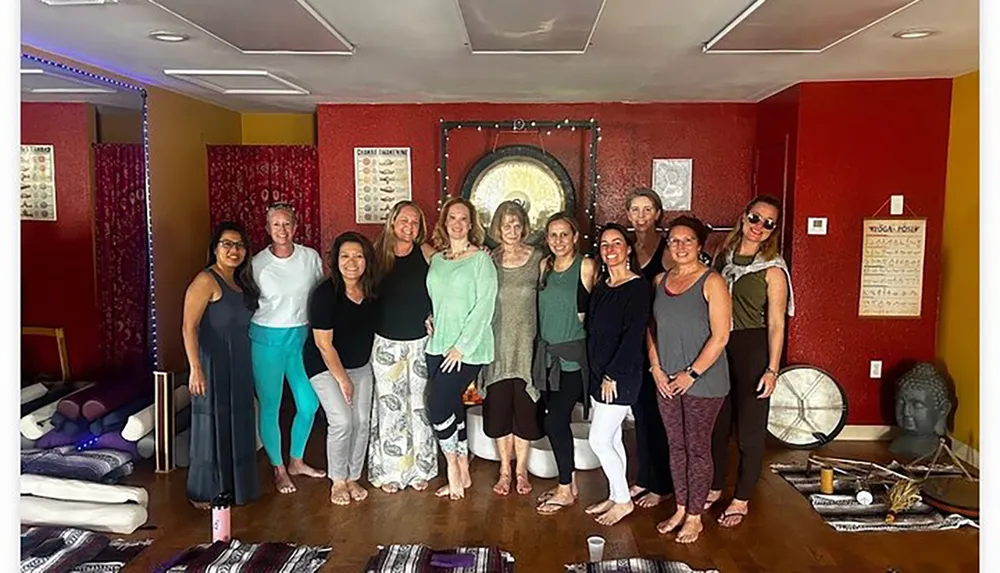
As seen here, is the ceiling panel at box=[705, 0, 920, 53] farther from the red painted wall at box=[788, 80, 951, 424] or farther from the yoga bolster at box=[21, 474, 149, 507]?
the yoga bolster at box=[21, 474, 149, 507]

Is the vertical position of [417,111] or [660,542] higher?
[417,111]

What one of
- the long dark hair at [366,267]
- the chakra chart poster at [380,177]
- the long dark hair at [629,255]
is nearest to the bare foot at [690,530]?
the long dark hair at [629,255]

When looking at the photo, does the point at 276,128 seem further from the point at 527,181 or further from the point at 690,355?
the point at 690,355

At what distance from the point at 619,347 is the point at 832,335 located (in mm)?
2161

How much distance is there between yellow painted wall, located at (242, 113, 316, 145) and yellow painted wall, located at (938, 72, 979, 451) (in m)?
4.65

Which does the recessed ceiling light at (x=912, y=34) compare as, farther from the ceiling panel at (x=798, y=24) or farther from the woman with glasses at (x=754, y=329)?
the woman with glasses at (x=754, y=329)

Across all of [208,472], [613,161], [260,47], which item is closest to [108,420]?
[208,472]

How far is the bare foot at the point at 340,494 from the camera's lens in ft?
12.7

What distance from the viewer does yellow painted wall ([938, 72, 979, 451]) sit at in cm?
435

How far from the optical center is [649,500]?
3.85 meters

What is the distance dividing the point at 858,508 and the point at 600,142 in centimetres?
306

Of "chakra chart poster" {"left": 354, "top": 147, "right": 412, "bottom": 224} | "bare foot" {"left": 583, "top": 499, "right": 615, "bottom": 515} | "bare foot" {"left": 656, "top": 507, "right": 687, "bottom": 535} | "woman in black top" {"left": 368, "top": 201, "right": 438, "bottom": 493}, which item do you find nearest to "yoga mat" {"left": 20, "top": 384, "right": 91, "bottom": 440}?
"woman in black top" {"left": 368, "top": 201, "right": 438, "bottom": 493}

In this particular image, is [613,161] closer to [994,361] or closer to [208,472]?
[208,472]

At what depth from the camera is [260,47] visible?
11.3ft
